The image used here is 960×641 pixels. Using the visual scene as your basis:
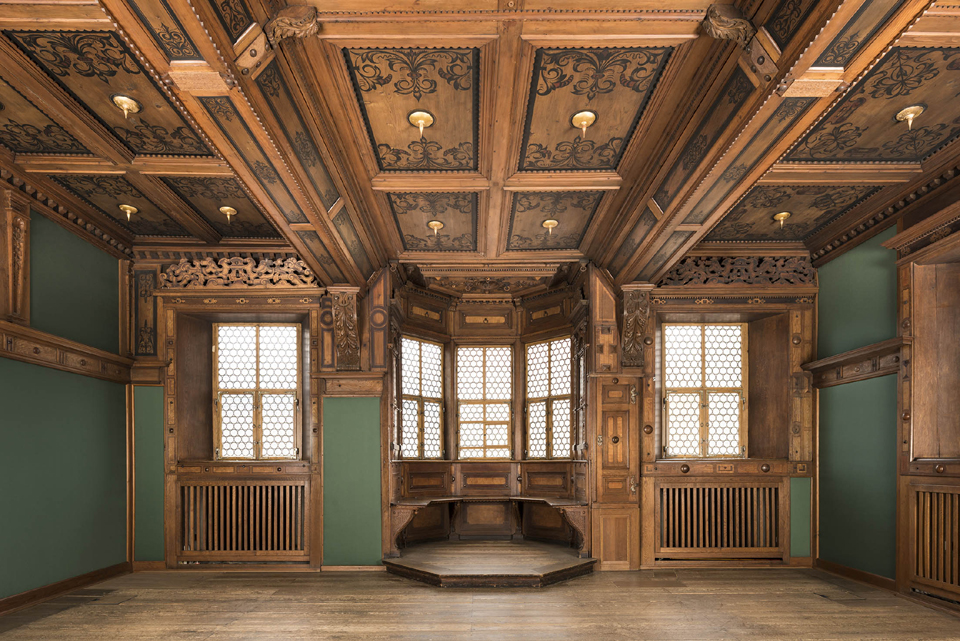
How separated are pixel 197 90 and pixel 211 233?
4.20m

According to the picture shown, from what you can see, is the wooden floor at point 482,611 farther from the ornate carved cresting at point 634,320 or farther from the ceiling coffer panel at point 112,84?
the ceiling coffer panel at point 112,84

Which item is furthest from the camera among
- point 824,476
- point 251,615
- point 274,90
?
point 824,476

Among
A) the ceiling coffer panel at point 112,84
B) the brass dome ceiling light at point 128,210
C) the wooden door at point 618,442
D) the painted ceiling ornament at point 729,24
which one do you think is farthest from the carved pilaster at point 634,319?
the brass dome ceiling light at point 128,210

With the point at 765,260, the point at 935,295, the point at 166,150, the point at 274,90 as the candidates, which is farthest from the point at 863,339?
the point at 166,150

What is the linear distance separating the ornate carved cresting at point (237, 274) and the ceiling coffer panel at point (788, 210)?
15.2 ft

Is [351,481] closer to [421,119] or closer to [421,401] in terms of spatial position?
[421,401]

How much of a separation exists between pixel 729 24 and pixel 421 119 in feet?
6.34

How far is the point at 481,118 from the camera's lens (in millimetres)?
4148

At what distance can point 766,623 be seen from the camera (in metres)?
4.91

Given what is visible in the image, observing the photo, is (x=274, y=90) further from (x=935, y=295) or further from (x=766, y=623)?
(x=935, y=295)

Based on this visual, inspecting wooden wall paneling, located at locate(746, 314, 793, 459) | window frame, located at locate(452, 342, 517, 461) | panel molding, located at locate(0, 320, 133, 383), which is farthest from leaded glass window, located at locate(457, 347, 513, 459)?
panel molding, located at locate(0, 320, 133, 383)

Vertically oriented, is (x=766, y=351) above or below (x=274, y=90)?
below

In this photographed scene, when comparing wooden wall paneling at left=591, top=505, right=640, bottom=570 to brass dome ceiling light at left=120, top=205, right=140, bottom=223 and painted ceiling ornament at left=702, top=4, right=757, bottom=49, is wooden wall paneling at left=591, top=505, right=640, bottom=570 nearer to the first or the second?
painted ceiling ornament at left=702, top=4, right=757, bottom=49

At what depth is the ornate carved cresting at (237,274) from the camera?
23.8 feet
